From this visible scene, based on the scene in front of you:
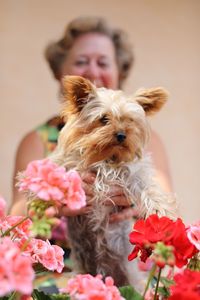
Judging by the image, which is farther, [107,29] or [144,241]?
[107,29]

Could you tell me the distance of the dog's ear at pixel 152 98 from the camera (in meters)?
1.07

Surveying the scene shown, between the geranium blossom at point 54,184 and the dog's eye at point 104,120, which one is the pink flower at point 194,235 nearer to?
the geranium blossom at point 54,184

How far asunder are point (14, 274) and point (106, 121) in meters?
0.72

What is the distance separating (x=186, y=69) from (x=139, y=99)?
116cm

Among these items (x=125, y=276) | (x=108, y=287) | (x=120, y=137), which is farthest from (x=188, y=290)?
(x=125, y=276)

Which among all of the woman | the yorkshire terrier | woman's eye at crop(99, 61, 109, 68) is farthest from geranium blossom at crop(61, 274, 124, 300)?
woman's eye at crop(99, 61, 109, 68)

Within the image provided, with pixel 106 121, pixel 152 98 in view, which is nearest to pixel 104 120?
pixel 106 121

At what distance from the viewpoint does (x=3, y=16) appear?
2033mm

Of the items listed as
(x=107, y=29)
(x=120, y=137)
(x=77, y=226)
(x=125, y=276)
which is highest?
(x=107, y=29)

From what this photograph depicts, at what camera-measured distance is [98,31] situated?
163 cm

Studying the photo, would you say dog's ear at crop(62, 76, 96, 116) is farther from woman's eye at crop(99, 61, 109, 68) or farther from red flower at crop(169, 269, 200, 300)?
red flower at crop(169, 269, 200, 300)

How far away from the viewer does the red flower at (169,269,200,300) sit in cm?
44

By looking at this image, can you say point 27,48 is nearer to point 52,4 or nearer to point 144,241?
point 52,4

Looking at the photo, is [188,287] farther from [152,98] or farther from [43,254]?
[152,98]
